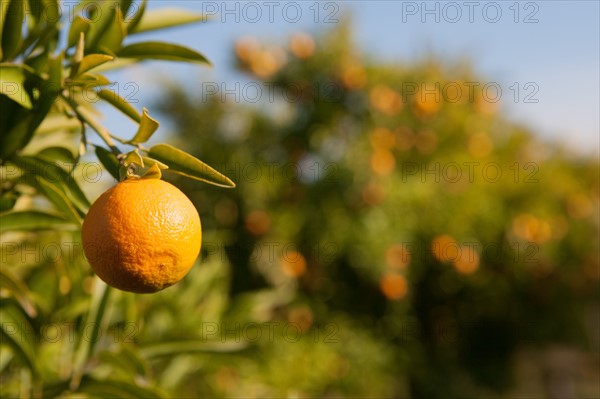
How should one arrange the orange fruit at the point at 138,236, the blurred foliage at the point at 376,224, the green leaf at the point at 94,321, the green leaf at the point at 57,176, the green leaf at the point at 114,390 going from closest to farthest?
the orange fruit at the point at 138,236 < the green leaf at the point at 57,176 < the green leaf at the point at 114,390 < the green leaf at the point at 94,321 < the blurred foliage at the point at 376,224

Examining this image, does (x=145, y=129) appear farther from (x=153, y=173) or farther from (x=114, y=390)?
(x=114, y=390)

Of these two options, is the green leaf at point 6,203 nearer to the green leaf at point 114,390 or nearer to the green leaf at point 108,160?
the green leaf at point 108,160

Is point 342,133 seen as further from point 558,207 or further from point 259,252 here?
point 558,207

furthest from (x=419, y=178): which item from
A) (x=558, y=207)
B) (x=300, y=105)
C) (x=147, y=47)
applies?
(x=147, y=47)

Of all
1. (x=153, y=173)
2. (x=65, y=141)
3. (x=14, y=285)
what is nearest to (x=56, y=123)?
(x=65, y=141)

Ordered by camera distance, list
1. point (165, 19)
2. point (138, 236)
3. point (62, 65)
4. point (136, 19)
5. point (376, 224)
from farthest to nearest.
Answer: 1. point (376, 224)
2. point (165, 19)
3. point (136, 19)
4. point (62, 65)
5. point (138, 236)

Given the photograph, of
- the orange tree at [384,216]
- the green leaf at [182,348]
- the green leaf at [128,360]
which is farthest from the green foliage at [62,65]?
the orange tree at [384,216]

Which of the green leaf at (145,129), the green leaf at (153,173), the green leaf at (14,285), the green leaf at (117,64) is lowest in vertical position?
the green leaf at (14,285)
